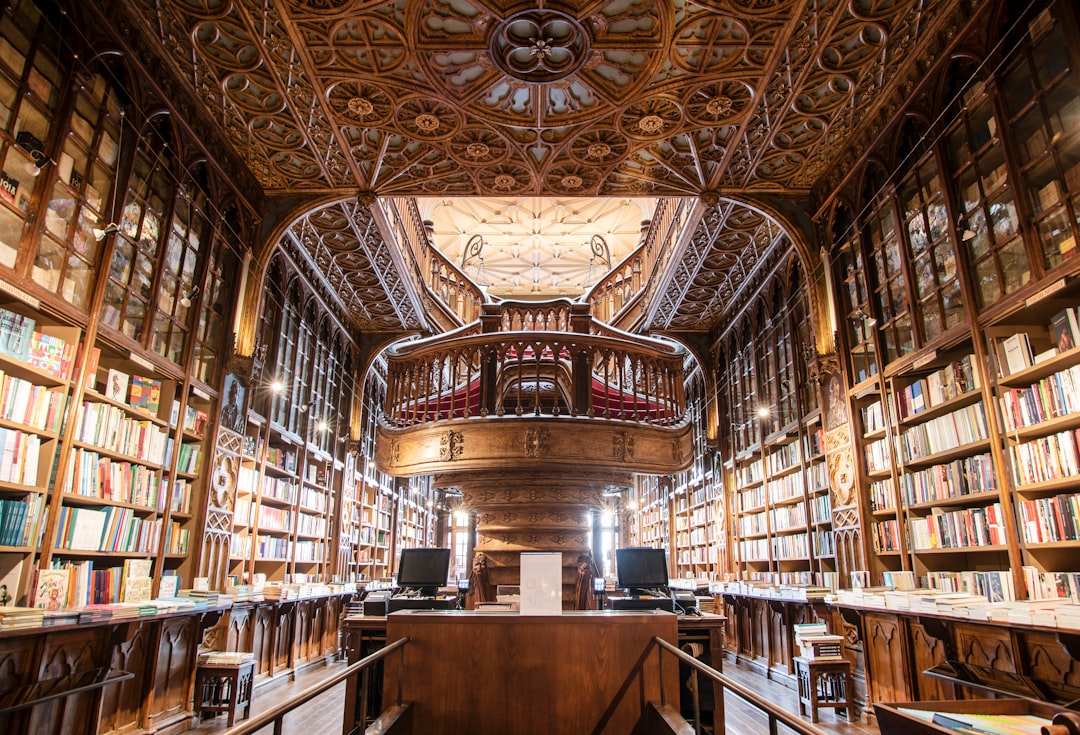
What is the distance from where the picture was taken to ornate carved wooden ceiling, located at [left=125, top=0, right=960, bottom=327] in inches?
161

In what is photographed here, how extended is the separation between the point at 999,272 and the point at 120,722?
6.02 m

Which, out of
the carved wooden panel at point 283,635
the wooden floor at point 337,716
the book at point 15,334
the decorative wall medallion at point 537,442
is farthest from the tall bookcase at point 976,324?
the carved wooden panel at point 283,635

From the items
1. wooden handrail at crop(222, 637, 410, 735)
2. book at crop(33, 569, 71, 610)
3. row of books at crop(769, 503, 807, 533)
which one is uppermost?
row of books at crop(769, 503, 807, 533)

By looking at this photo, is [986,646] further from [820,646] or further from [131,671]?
[131,671]

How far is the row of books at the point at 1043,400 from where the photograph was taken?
10.2 feet

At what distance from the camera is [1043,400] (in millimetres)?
3314

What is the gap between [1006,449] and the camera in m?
3.55

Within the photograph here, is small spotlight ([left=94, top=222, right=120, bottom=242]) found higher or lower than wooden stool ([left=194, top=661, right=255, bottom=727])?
higher

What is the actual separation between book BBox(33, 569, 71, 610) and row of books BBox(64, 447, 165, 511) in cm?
46

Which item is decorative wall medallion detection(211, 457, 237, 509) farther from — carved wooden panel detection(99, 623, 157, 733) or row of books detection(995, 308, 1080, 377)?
row of books detection(995, 308, 1080, 377)

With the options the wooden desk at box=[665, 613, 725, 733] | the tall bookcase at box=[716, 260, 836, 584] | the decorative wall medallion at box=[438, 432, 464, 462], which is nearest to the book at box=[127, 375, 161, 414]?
the decorative wall medallion at box=[438, 432, 464, 462]

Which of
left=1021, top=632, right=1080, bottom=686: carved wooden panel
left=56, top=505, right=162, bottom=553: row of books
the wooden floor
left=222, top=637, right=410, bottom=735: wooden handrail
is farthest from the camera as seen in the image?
the wooden floor

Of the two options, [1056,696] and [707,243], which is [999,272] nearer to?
[1056,696]

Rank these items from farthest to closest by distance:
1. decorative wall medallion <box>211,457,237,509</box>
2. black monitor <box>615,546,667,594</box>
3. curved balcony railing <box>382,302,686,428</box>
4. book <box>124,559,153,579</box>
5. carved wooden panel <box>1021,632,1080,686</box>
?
black monitor <box>615,546,667,594</box>
decorative wall medallion <box>211,457,237,509</box>
curved balcony railing <box>382,302,686,428</box>
book <box>124,559,153,579</box>
carved wooden panel <box>1021,632,1080,686</box>
